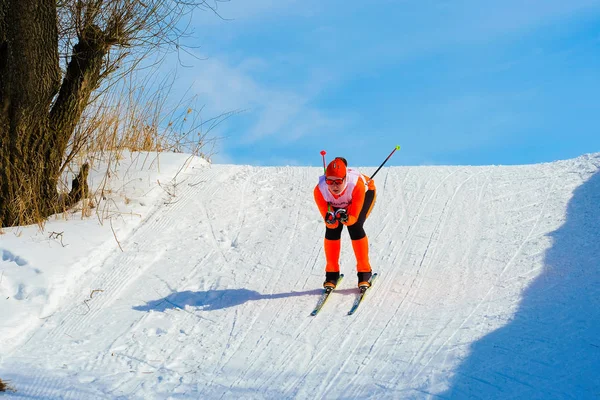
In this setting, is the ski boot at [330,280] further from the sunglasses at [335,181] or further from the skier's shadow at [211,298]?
the sunglasses at [335,181]

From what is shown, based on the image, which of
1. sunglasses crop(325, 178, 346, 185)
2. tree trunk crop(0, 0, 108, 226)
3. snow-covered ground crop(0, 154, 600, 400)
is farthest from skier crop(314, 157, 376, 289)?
tree trunk crop(0, 0, 108, 226)

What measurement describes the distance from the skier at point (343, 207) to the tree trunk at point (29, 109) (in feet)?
12.5

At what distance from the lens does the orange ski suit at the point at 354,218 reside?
619 cm

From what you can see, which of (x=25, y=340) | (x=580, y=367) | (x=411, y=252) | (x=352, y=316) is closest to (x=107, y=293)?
(x=25, y=340)

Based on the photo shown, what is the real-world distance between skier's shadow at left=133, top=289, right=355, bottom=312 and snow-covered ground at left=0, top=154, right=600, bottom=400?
2 centimetres

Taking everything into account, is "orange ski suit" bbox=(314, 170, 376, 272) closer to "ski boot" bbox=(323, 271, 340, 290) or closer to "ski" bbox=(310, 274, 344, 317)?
"ski boot" bbox=(323, 271, 340, 290)

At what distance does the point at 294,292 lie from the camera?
6.64 meters

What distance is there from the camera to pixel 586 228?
7746mm

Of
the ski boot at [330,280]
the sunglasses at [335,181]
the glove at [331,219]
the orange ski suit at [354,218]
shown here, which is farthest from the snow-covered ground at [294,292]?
the sunglasses at [335,181]

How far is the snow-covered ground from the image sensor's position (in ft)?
16.2

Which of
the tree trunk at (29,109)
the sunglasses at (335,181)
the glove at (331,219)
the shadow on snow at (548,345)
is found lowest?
the shadow on snow at (548,345)

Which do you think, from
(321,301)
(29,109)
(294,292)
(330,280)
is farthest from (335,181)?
(29,109)

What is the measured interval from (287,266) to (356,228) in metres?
1.30

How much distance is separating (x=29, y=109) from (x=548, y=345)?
654 cm
